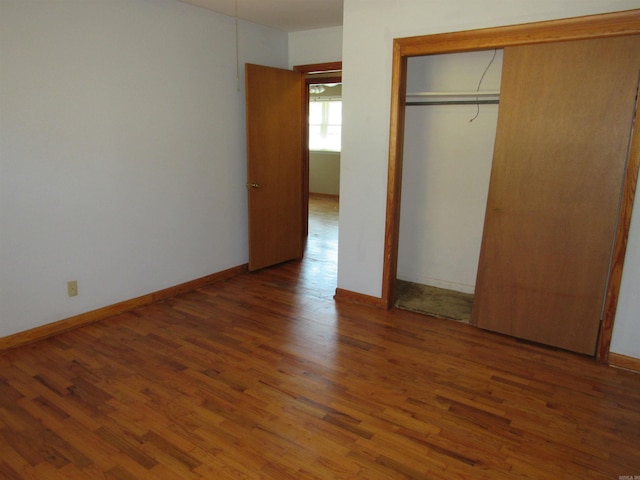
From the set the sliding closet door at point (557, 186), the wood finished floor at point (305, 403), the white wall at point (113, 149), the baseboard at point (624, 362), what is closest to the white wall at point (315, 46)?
the white wall at point (113, 149)

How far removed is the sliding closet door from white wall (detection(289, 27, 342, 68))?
2078 millimetres

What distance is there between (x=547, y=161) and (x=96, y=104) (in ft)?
10.6

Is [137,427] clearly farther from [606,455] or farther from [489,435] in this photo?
[606,455]

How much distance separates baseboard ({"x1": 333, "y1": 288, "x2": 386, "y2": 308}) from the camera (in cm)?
391

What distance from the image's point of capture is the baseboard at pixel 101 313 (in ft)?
10.0

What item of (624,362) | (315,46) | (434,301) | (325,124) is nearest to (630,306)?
(624,362)

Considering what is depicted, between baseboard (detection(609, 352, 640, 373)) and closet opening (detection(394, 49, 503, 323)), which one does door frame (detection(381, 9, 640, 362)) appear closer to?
baseboard (detection(609, 352, 640, 373))

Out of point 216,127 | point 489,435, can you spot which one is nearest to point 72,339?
point 216,127

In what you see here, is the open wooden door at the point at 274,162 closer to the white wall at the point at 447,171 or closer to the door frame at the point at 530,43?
the white wall at the point at 447,171

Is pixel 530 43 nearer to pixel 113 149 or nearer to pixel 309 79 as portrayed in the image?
pixel 309 79

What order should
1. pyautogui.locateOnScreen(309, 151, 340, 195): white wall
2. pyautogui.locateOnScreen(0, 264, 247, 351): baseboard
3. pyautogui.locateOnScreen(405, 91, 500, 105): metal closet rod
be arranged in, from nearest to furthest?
pyautogui.locateOnScreen(0, 264, 247, 351): baseboard
pyautogui.locateOnScreen(405, 91, 500, 105): metal closet rod
pyautogui.locateOnScreen(309, 151, 340, 195): white wall

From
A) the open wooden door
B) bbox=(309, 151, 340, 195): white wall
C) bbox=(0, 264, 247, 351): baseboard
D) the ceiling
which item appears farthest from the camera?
bbox=(309, 151, 340, 195): white wall

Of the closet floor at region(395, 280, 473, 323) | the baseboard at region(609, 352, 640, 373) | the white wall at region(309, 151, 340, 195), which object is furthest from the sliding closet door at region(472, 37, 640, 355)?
the white wall at region(309, 151, 340, 195)

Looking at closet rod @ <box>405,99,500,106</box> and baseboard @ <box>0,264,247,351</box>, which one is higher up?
closet rod @ <box>405,99,500,106</box>
